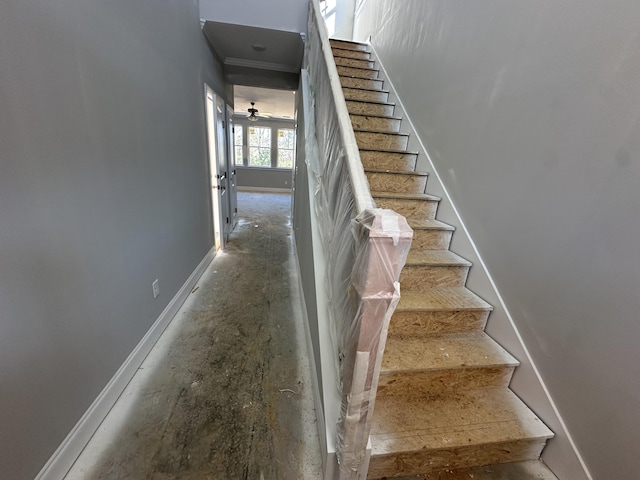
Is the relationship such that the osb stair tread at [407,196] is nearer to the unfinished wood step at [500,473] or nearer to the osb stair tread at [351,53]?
the unfinished wood step at [500,473]

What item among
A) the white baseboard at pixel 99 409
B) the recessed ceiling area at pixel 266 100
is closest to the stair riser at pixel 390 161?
the white baseboard at pixel 99 409

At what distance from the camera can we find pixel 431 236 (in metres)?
1.80

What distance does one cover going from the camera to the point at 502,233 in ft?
4.70

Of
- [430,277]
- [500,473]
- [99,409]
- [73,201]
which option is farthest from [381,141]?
[99,409]

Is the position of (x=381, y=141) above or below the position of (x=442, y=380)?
above

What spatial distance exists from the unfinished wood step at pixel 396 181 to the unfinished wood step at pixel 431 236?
15.2 inches

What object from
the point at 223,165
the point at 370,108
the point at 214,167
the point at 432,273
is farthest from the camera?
the point at 223,165

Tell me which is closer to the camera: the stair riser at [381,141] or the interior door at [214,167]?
the stair riser at [381,141]

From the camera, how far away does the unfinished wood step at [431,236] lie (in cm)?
178

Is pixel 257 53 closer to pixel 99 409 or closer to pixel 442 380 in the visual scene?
pixel 99 409

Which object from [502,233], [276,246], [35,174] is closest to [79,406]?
[35,174]

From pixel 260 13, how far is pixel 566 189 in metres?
2.93

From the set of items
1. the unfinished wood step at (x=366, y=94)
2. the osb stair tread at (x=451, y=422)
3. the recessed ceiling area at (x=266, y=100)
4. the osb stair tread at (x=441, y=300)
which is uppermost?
the recessed ceiling area at (x=266, y=100)

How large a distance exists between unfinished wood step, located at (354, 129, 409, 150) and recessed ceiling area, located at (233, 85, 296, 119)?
3360 mm
